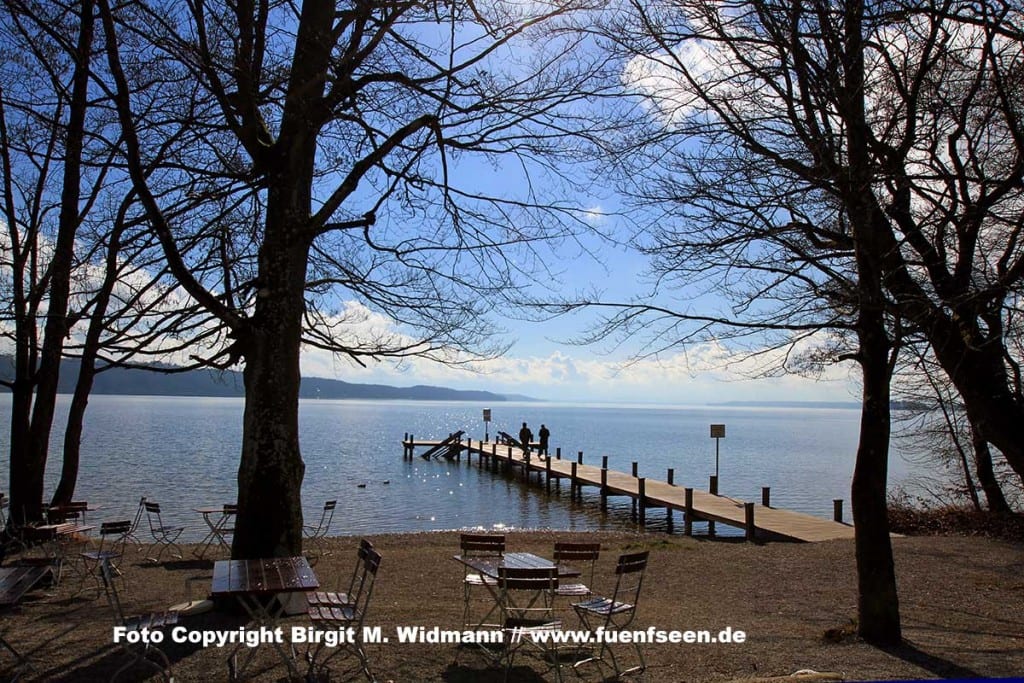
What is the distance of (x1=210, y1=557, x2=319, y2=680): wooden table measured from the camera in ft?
16.9

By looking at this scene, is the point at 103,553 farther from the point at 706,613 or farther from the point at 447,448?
the point at 447,448

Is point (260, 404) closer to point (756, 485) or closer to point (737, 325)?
point (737, 325)

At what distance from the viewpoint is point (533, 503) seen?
1230 inches

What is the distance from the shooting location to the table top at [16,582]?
613 centimetres

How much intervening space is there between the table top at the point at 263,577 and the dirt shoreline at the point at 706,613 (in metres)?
0.60

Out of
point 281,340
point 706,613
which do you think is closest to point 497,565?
point 706,613

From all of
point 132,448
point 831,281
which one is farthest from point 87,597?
point 132,448

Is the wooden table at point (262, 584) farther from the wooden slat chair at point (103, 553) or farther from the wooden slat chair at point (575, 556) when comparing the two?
the wooden slat chair at point (103, 553)

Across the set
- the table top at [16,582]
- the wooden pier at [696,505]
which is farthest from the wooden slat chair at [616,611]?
the wooden pier at [696,505]

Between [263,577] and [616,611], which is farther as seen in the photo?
[616,611]

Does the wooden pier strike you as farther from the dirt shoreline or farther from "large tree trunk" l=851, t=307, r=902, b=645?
"large tree trunk" l=851, t=307, r=902, b=645

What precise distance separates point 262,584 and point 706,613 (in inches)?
199

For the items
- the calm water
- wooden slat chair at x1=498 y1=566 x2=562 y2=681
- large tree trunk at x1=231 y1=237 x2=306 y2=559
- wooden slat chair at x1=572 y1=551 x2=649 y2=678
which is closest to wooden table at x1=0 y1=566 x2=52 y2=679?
large tree trunk at x1=231 y1=237 x2=306 y2=559

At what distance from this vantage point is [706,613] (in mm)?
8703
